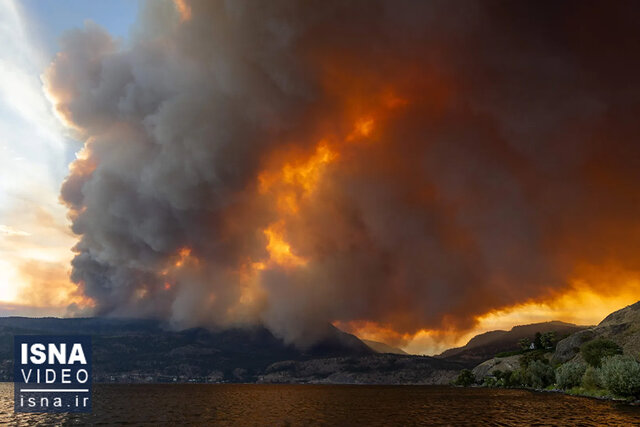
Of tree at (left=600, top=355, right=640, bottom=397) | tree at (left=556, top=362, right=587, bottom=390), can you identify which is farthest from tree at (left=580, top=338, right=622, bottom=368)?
tree at (left=600, top=355, right=640, bottom=397)

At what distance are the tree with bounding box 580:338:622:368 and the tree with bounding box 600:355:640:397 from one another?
198 ft

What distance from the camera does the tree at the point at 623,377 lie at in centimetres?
11000

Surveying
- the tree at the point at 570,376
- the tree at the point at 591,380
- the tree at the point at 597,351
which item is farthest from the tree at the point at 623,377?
the tree at the point at 597,351

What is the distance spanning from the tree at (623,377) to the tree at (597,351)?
60.4 m

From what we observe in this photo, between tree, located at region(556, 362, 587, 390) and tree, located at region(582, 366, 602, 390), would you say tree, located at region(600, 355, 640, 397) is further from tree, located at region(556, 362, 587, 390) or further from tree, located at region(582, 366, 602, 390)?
tree, located at region(556, 362, 587, 390)

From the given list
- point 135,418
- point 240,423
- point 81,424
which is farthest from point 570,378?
point 81,424

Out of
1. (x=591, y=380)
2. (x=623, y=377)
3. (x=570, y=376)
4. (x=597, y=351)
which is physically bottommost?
(x=570, y=376)

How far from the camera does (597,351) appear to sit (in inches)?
6949

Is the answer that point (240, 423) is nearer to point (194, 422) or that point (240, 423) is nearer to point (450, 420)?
point (194, 422)

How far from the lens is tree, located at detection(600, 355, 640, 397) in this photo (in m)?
110

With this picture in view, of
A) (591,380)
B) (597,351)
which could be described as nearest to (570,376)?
(597,351)

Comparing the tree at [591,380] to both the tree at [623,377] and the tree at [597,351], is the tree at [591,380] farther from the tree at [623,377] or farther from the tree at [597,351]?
the tree at [597,351]

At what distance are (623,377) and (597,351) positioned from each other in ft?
247

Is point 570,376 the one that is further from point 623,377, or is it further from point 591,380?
point 623,377
